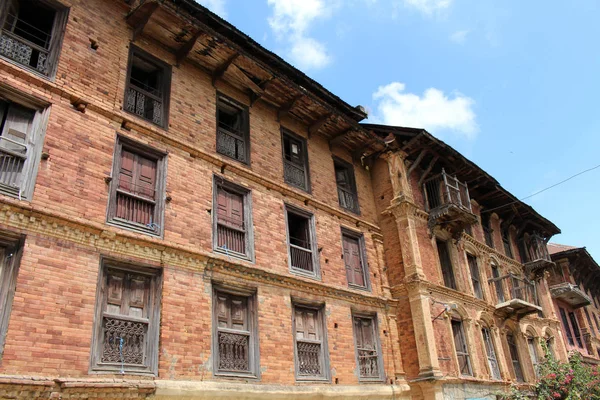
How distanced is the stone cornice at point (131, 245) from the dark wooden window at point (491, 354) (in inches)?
312

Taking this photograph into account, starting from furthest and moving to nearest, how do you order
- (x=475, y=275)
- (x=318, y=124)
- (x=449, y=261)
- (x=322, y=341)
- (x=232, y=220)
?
(x=475, y=275) → (x=449, y=261) → (x=318, y=124) → (x=322, y=341) → (x=232, y=220)

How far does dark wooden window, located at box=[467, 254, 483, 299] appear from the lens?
696 inches

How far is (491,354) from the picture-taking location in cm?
1641

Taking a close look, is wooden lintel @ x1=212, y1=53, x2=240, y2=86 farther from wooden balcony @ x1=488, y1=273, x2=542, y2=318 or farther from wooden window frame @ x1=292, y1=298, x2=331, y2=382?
wooden balcony @ x1=488, y1=273, x2=542, y2=318

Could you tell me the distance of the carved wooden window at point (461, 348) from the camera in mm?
14641

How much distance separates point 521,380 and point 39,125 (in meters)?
17.8

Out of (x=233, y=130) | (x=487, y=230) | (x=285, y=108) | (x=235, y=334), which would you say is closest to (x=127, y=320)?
(x=235, y=334)

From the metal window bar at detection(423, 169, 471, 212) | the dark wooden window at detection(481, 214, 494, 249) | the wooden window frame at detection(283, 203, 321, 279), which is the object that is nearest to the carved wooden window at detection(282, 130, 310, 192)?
the wooden window frame at detection(283, 203, 321, 279)

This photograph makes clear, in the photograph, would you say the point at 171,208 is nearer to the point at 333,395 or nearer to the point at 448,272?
the point at 333,395

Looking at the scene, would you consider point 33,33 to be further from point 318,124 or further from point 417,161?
point 417,161

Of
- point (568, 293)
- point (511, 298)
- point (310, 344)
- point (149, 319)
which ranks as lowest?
point (310, 344)

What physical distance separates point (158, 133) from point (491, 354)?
1323 cm

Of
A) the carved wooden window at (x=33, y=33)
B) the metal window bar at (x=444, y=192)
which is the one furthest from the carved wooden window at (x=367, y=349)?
the carved wooden window at (x=33, y=33)

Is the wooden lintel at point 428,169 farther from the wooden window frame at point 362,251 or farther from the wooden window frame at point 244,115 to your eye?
the wooden window frame at point 244,115
